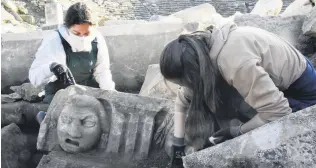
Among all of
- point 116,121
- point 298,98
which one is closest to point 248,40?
point 298,98

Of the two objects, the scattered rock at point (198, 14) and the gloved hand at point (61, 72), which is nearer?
the gloved hand at point (61, 72)

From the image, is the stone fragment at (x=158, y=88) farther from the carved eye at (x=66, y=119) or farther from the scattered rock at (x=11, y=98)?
the scattered rock at (x=11, y=98)

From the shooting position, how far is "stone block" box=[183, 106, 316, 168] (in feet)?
5.77

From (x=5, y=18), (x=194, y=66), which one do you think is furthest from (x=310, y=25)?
(x=5, y=18)

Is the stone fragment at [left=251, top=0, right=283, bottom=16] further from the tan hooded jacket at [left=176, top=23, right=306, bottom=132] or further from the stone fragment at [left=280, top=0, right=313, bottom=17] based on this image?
the tan hooded jacket at [left=176, top=23, right=306, bottom=132]

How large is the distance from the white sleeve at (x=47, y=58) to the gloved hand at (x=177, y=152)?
3.75ft

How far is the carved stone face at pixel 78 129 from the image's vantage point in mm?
2805

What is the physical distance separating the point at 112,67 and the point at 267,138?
2699 millimetres

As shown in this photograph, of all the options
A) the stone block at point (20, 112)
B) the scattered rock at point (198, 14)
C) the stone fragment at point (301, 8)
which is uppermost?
the stone fragment at point (301, 8)

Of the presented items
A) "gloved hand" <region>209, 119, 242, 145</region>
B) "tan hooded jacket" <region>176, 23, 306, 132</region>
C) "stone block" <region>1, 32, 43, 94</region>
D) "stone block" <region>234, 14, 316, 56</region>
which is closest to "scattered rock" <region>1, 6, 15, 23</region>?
"stone block" <region>1, 32, 43, 94</region>

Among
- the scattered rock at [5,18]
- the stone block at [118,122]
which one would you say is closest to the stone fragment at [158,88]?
the stone block at [118,122]

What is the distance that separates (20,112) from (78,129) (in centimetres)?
126

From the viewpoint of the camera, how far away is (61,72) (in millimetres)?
3123

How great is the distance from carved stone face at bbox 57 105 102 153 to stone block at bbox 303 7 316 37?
1976 millimetres
